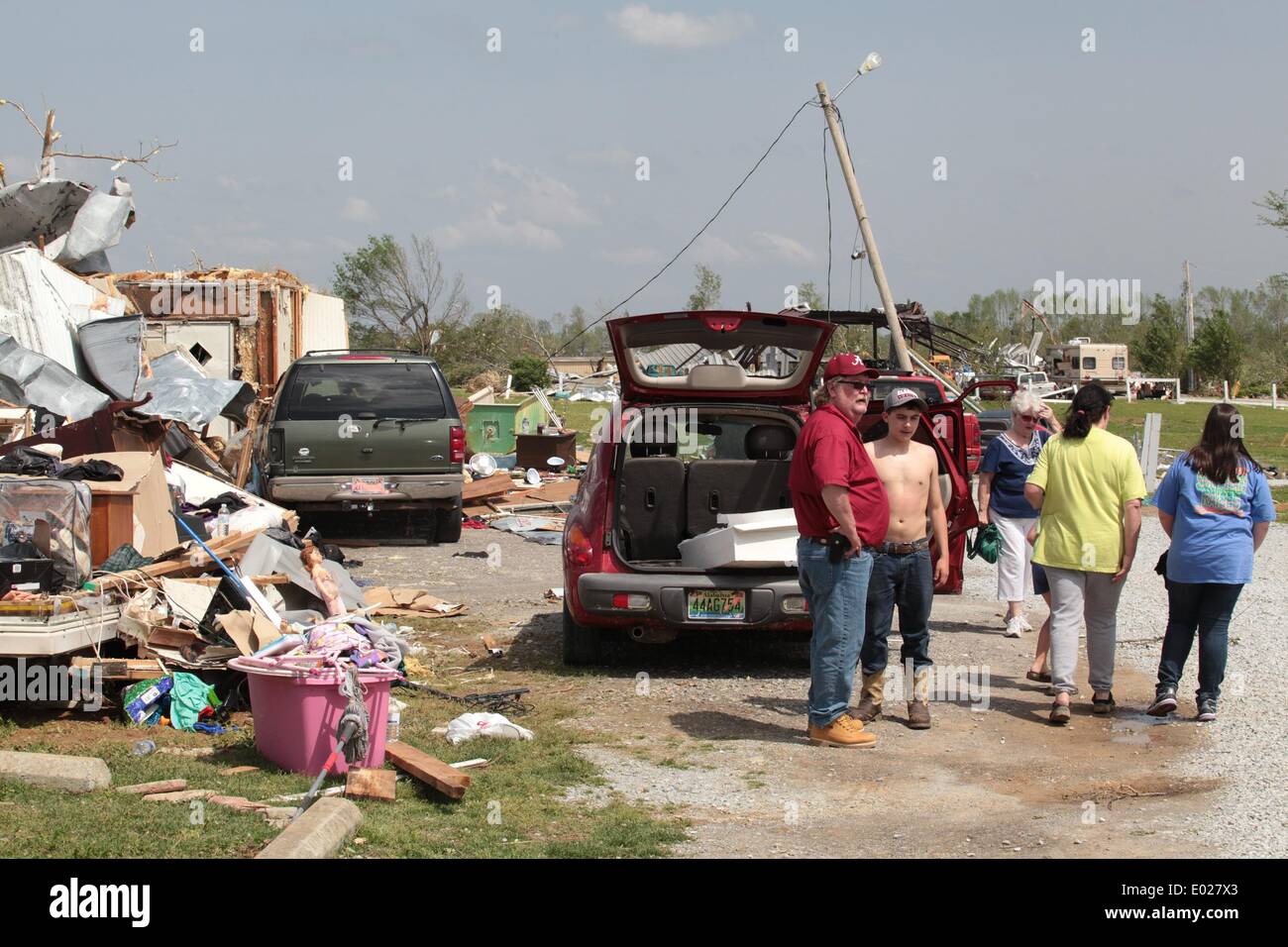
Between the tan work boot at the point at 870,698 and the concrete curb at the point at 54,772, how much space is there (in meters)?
3.71

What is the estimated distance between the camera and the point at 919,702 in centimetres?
710

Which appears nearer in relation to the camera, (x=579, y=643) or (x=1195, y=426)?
(x=579, y=643)

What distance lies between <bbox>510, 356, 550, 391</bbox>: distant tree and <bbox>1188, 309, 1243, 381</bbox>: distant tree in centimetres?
3675

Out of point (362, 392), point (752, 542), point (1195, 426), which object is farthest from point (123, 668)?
point (1195, 426)

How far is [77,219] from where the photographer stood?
18953mm

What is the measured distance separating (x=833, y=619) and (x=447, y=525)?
8545 mm

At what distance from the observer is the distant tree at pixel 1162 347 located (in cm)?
7738

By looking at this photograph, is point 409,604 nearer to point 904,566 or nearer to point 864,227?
point 904,566

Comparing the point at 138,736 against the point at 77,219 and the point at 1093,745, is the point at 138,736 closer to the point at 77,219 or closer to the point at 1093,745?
the point at 1093,745

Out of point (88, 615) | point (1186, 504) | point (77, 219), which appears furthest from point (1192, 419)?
point (88, 615)

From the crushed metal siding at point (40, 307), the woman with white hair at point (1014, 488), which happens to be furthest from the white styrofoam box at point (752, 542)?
the crushed metal siding at point (40, 307)

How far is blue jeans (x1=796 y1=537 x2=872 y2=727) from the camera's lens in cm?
656

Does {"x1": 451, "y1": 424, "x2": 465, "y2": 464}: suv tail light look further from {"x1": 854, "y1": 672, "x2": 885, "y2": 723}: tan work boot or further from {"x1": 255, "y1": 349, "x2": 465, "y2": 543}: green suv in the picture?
{"x1": 854, "y1": 672, "x2": 885, "y2": 723}: tan work boot

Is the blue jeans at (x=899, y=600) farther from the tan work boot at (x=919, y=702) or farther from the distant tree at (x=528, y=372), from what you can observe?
the distant tree at (x=528, y=372)
